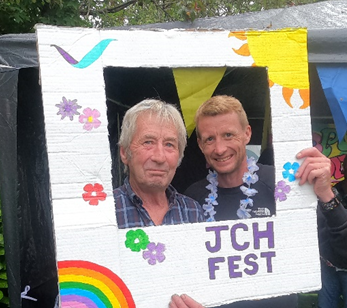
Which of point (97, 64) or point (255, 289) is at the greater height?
point (97, 64)

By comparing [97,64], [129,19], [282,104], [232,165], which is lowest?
[232,165]

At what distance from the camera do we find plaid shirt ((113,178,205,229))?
54.1 inches

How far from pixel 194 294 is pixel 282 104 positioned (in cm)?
67

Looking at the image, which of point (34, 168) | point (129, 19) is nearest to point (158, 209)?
point (34, 168)

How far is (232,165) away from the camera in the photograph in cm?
159

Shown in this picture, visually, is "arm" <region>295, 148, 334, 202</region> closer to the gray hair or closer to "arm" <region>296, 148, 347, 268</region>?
"arm" <region>296, 148, 347, 268</region>

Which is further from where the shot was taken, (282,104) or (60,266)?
(282,104)

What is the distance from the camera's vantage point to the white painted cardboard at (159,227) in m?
1.21

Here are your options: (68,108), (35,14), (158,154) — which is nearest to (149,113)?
(158,154)

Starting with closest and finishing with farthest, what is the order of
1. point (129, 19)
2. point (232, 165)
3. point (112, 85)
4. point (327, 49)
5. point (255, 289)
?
1. point (255, 289)
2. point (232, 165)
3. point (327, 49)
4. point (112, 85)
5. point (129, 19)

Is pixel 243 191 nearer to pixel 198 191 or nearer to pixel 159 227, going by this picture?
pixel 198 191

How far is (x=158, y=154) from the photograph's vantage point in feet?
4.40

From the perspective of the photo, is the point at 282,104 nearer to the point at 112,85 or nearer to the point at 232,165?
the point at 232,165

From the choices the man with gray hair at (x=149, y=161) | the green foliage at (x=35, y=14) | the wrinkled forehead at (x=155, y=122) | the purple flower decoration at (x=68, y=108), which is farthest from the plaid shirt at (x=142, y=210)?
the green foliage at (x=35, y=14)
